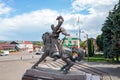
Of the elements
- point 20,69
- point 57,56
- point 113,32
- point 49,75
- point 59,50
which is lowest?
point 20,69

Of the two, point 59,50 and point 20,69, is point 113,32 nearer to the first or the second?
point 20,69

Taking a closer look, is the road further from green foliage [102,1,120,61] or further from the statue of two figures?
the statue of two figures

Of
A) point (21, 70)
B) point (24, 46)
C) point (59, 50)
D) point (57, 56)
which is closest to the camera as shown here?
point (57, 56)

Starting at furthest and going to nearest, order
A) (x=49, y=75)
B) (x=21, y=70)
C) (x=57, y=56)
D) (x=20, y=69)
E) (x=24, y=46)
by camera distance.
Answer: (x=24, y=46), (x=20, y=69), (x=21, y=70), (x=57, y=56), (x=49, y=75)

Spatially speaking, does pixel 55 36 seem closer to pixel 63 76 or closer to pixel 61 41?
pixel 61 41

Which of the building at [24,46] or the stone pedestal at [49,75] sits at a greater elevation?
the building at [24,46]

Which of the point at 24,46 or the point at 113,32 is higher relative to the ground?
the point at 113,32

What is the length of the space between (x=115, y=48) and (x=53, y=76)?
12959mm

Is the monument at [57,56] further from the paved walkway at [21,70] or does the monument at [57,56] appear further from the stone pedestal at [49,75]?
the paved walkway at [21,70]

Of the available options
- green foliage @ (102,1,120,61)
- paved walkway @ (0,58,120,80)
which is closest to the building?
paved walkway @ (0,58,120,80)

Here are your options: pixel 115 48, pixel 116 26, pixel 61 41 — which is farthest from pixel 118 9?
pixel 61 41

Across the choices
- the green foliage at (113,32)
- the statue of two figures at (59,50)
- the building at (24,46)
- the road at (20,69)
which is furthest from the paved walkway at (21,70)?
the building at (24,46)

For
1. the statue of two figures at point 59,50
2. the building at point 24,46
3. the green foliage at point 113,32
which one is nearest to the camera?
the statue of two figures at point 59,50

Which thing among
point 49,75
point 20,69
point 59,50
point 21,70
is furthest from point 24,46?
point 49,75
